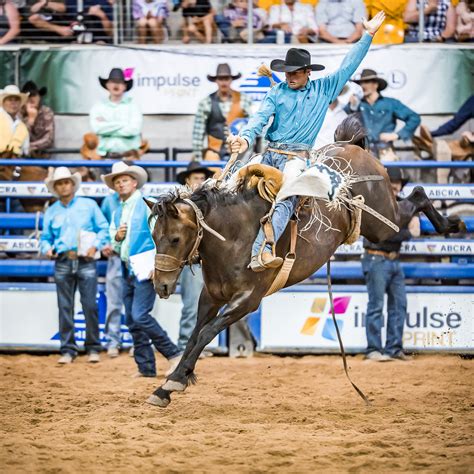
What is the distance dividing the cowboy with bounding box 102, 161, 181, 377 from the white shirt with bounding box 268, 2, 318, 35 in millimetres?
4027

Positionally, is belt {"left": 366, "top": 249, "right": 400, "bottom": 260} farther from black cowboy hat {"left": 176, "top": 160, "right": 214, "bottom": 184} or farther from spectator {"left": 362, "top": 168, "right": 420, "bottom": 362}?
black cowboy hat {"left": 176, "top": 160, "right": 214, "bottom": 184}

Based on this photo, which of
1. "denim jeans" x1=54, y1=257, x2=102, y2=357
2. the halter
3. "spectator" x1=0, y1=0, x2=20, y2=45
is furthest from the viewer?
"spectator" x1=0, y1=0, x2=20, y2=45

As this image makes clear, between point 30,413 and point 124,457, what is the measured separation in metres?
1.84

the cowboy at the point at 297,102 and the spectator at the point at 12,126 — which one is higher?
the cowboy at the point at 297,102

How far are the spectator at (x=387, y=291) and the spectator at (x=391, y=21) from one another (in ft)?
8.94

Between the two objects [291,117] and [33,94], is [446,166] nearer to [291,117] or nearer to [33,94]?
[291,117]

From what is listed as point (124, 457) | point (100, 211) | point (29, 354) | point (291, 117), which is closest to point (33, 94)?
point (100, 211)

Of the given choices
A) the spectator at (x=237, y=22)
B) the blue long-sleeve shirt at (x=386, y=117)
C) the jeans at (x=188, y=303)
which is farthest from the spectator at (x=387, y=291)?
the spectator at (x=237, y=22)

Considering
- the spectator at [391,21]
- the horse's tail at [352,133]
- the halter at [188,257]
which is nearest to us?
the halter at [188,257]

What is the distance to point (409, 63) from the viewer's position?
1231 centimetres

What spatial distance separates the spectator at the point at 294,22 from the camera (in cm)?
1277

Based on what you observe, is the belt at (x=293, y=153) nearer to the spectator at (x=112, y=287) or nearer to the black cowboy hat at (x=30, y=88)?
the spectator at (x=112, y=287)

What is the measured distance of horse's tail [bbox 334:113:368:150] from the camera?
28.6 feet

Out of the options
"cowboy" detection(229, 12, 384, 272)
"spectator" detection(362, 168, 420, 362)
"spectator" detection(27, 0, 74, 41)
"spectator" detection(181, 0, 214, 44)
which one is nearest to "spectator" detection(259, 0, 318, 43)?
"spectator" detection(181, 0, 214, 44)
